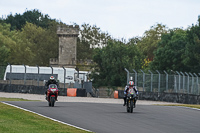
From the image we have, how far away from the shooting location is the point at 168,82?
146 feet

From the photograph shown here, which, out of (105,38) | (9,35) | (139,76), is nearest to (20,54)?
(9,35)

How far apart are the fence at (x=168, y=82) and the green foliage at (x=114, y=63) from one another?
28.7 meters

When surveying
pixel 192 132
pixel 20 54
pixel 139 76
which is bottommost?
pixel 192 132

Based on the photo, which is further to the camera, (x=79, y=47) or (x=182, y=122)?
(x=79, y=47)

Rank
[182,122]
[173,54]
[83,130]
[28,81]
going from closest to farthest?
[83,130]
[182,122]
[28,81]
[173,54]

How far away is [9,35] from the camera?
11856 cm

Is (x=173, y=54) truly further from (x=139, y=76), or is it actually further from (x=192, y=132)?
(x=192, y=132)

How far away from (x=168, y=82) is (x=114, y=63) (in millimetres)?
33058

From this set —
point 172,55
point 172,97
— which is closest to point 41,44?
point 172,55

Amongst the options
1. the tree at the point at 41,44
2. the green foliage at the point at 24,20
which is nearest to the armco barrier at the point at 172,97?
the tree at the point at 41,44

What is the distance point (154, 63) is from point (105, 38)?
4332 centimetres

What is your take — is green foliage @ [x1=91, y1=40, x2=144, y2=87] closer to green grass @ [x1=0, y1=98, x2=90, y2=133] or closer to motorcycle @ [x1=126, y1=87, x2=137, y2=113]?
motorcycle @ [x1=126, y1=87, x2=137, y2=113]

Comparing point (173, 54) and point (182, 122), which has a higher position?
point (173, 54)

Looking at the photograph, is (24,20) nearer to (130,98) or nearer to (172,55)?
(172,55)
